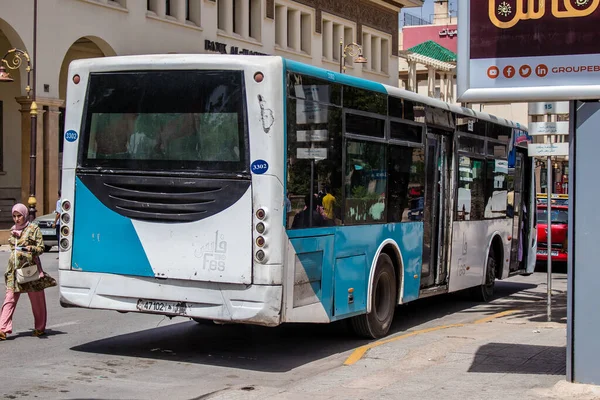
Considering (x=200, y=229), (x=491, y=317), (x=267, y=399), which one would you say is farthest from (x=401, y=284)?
(x=267, y=399)

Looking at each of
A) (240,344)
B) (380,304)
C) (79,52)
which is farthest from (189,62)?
(79,52)

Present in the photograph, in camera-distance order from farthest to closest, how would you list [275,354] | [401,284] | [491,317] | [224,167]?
1. [491,317]
2. [401,284]
3. [275,354]
4. [224,167]

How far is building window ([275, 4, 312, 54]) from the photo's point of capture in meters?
45.6

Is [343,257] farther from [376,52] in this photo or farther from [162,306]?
[376,52]

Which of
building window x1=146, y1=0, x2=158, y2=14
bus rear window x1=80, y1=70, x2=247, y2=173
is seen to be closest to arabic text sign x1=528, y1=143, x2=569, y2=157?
bus rear window x1=80, y1=70, x2=247, y2=173

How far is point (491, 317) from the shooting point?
45.7 ft

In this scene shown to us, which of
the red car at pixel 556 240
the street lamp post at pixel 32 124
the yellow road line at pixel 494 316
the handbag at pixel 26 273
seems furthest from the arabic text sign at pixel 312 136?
the street lamp post at pixel 32 124

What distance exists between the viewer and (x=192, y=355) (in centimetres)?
1045

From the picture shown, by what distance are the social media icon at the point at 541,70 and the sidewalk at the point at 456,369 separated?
8.34 ft

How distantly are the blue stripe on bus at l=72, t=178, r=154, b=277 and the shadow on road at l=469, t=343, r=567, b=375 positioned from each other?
3.40 metres

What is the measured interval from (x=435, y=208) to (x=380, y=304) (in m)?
2.22

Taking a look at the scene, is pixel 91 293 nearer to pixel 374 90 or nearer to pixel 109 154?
pixel 109 154

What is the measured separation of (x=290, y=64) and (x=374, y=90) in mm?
2107

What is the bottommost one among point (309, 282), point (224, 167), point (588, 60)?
point (309, 282)
